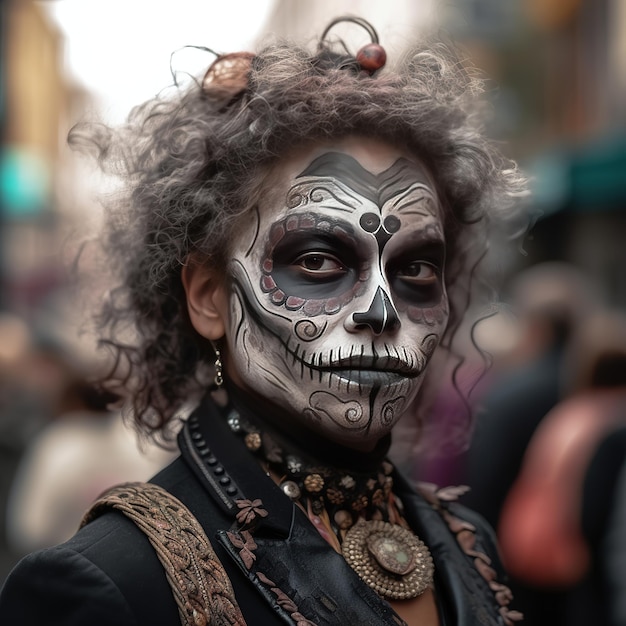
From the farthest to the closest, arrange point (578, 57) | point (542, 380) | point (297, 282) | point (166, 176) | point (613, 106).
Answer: point (578, 57), point (613, 106), point (542, 380), point (166, 176), point (297, 282)

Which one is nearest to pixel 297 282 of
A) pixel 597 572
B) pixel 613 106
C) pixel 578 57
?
pixel 597 572

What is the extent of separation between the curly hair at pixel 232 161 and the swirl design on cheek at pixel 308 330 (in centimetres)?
29

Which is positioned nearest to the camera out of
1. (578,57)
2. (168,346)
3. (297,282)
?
(297,282)

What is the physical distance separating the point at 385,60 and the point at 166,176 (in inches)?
23.4

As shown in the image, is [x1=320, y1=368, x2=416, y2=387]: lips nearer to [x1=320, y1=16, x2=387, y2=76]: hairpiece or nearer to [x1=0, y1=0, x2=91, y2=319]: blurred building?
[x1=320, y1=16, x2=387, y2=76]: hairpiece

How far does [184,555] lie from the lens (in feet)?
6.15

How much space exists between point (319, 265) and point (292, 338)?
174mm

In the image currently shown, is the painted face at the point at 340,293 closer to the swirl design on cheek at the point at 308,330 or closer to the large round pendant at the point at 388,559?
the swirl design on cheek at the point at 308,330

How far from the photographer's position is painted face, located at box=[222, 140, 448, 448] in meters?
2.04

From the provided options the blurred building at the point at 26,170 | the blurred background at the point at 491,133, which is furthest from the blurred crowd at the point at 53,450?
the blurred building at the point at 26,170

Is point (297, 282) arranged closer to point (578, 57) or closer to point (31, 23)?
point (578, 57)

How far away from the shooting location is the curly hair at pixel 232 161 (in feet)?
7.13

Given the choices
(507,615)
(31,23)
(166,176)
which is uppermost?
(31,23)

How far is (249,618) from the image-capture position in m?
1.89
